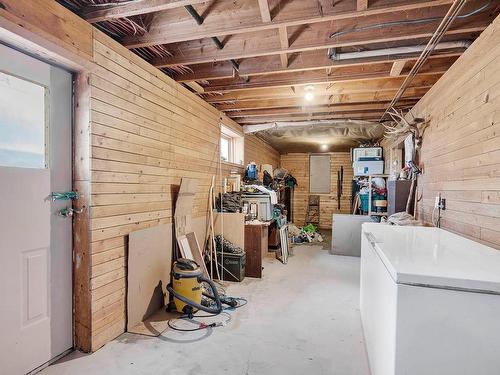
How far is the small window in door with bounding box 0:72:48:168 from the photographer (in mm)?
1801

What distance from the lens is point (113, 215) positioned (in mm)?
2418

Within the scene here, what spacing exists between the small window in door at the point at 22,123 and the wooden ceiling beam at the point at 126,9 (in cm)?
68

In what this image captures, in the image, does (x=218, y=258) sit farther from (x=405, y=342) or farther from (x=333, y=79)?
(x=405, y=342)

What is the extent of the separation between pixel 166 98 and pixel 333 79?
6.61 ft

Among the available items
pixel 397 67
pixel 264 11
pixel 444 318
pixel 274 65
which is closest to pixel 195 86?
pixel 274 65

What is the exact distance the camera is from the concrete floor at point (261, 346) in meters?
2.04

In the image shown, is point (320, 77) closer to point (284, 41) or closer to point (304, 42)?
point (304, 42)

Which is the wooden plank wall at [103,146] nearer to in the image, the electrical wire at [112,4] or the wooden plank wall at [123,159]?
the wooden plank wall at [123,159]

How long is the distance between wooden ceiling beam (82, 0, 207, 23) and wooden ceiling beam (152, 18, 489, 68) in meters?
0.82

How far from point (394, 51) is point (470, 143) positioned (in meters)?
1.09

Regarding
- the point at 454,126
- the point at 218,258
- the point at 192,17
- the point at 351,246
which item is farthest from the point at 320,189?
the point at 192,17

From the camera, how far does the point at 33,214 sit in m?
1.95

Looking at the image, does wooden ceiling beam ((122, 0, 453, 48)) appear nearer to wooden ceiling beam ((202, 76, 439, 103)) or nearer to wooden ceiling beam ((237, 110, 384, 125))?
wooden ceiling beam ((202, 76, 439, 103))

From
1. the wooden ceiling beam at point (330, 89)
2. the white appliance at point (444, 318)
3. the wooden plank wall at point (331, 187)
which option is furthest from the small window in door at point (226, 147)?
the white appliance at point (444, 318)
